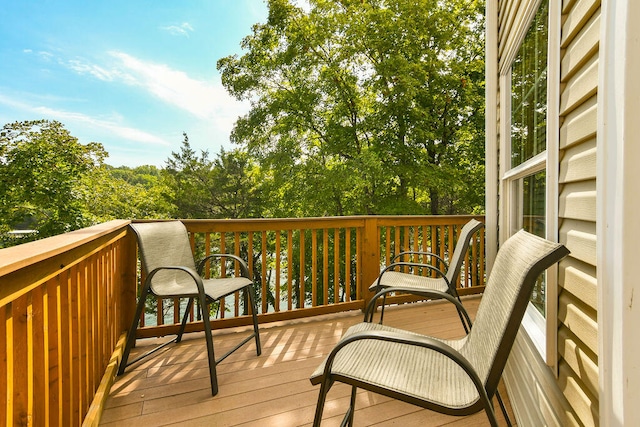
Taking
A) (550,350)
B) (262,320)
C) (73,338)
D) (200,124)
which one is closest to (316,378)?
(550,350)

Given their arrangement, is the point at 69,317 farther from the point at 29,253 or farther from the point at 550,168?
the point at 550,168

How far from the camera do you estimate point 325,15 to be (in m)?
9.80

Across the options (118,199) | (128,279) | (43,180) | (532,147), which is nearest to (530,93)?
(532,147)

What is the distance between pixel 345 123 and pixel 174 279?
9066mm

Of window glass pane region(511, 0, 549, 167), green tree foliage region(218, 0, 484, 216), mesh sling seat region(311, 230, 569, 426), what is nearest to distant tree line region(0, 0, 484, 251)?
green tree foliage region(218, 0, 484, 216)

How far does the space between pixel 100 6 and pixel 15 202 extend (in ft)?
65.0

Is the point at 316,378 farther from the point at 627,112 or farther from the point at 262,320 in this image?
the point at 262,320

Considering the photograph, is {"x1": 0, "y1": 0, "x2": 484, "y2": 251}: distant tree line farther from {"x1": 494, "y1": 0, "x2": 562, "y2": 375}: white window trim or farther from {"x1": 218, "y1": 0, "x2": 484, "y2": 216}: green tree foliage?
{"x1": 494, "y1": 0, "x2": 562, "y2": 375}: white window trim

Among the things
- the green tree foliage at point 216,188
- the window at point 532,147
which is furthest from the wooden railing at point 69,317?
the green tree foliage at point 216,188

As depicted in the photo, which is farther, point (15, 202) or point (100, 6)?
point (100, 6)

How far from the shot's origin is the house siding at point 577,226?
924mm

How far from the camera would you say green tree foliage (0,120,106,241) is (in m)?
10.5

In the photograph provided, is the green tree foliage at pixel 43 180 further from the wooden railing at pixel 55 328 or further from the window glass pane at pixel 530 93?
the window glass pane at pixel 530 93

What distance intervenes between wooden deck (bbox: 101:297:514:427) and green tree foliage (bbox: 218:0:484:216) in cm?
688
